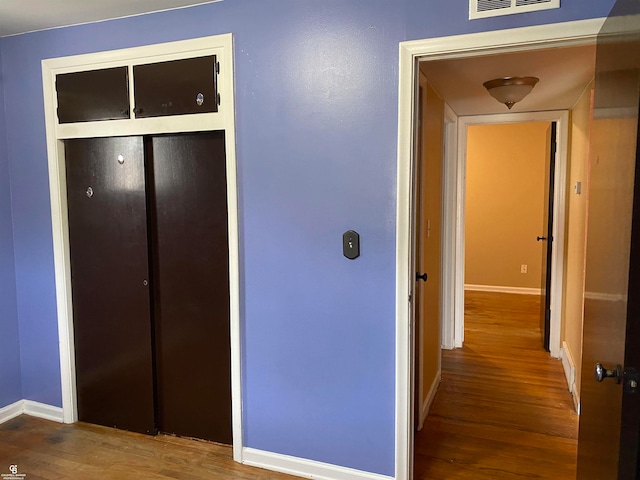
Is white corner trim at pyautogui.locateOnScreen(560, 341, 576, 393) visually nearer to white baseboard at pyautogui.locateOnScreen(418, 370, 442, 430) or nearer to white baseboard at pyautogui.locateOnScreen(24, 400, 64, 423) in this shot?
white baseboard at pyautogui.locateOnScreen(418, 370, 442, 430)

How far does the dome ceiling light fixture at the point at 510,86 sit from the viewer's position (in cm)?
294

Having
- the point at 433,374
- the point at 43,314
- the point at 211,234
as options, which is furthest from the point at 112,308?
the point at 433,374

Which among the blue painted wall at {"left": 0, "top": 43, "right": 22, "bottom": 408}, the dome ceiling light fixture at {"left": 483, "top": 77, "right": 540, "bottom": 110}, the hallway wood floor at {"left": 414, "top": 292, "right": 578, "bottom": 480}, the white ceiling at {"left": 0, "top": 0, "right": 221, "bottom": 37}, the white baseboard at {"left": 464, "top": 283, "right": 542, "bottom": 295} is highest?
the white ceiling at {"left": 0, "top": 0, "right": 221, "bottom": 37}

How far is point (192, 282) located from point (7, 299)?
1320mm

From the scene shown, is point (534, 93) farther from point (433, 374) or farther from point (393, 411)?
point (393, 411)

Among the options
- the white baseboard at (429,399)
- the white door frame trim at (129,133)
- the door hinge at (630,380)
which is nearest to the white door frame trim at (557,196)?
the white baseboard at (429,399)

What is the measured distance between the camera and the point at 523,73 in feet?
9.48

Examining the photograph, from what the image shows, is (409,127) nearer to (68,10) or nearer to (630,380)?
(630,380)

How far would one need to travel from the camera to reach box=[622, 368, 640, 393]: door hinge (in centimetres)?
126

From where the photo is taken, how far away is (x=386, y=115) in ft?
7.09

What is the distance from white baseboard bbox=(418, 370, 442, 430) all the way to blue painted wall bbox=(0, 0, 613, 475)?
77 centimetres

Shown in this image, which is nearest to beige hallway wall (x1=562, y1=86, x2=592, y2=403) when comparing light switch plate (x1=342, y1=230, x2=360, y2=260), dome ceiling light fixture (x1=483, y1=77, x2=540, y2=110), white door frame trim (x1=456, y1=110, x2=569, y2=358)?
white door frame trim (x1=456, y1=110, x2=569, y2=358)

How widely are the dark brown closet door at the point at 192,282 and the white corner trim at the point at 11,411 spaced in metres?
1.07

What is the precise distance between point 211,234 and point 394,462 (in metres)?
1.47
